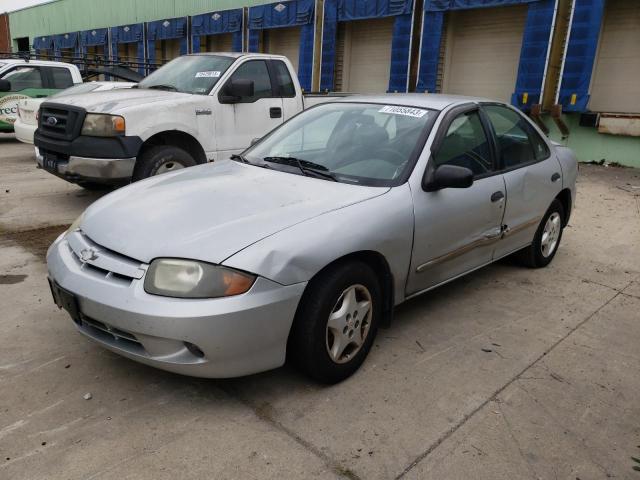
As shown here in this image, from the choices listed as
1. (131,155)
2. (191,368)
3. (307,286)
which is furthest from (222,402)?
(131,155)

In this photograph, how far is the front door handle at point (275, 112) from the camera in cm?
700

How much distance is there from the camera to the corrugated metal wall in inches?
864

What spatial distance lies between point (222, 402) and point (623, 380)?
231cm

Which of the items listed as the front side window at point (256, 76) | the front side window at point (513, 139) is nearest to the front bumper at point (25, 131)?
the front side window at point (256, 76)

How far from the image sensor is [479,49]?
44.1 ft

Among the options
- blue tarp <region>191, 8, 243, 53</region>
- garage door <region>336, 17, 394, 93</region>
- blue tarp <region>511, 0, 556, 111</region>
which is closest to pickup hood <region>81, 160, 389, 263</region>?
blue tarp <region>511, 0, 556, 111</region>

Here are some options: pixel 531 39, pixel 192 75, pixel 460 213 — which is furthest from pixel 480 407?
pixel 531 39

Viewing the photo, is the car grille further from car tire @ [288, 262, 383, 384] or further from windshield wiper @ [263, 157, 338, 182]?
car tire @ [288, 262, 383, 384]

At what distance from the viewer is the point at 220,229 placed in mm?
2627

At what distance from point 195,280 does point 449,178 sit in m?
1.65

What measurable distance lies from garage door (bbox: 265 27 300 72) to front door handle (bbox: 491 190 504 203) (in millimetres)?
15459

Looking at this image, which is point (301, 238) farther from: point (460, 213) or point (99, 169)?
point (99, 169)

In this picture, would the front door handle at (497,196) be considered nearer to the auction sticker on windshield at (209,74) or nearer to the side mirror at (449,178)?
the side mirror at (449,178)

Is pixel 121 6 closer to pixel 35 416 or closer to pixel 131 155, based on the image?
pixel 131 155
